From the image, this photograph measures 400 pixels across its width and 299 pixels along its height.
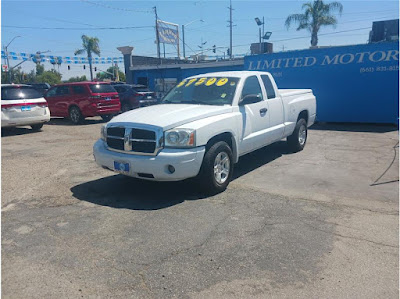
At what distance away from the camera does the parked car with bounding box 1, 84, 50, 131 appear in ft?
35.5

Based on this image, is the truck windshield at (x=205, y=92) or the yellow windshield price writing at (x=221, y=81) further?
the yellow windshield price writing at (x=221, y=81)

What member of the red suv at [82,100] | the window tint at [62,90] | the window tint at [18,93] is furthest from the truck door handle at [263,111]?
the window tint at [62,90]

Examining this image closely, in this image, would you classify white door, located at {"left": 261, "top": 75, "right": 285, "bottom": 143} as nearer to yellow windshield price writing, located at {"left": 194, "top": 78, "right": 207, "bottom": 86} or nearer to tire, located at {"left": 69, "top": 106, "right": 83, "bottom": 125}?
yellow windshield price writing, located at {"left": 194, "top": 78, "right": 207, "bottom": 86}

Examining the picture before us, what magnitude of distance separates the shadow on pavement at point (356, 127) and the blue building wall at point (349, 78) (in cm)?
18

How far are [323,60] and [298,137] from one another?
6.21 m

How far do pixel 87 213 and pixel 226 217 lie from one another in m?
1.85

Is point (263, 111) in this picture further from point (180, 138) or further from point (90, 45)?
point (90, 45)

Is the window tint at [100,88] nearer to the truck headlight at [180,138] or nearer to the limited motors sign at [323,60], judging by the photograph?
the limited motors sign at [323,60]

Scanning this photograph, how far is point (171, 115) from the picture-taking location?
5.04 meters

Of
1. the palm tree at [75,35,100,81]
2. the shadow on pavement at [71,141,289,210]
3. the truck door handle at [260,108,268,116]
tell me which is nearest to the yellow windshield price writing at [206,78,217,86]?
the truck door handle at [260,108,268,116]

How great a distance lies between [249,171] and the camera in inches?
254

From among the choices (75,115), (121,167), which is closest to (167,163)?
(121,167)

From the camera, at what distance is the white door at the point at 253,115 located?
5.75 metres

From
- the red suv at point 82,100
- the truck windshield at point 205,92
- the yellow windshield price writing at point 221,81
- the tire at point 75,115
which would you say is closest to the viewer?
the truck windshield at point 205,92
